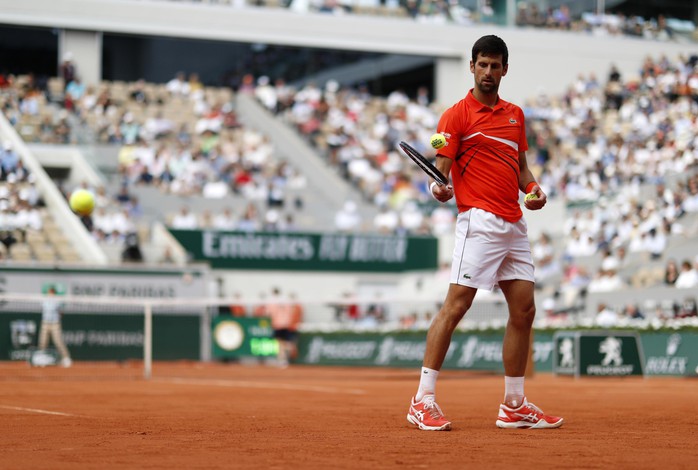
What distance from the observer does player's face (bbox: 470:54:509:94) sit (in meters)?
7.64

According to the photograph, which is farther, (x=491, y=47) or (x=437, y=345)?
(x=437, y=345)

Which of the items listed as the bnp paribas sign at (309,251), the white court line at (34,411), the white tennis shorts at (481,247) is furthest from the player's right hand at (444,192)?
the bnp paribas sign at (309,251)

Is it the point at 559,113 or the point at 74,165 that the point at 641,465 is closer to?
the point at 74,165

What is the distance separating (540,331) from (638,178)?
8965 millimetres

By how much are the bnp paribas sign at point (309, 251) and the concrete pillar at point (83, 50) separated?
10.4 metres

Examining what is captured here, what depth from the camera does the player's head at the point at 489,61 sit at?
7602 millimetres

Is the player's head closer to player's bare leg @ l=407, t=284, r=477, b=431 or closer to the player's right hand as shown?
the player's right hand

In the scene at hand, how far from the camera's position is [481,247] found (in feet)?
25.0

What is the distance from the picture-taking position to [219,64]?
4153 centimetres

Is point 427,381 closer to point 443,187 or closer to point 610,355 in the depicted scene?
point 443,187

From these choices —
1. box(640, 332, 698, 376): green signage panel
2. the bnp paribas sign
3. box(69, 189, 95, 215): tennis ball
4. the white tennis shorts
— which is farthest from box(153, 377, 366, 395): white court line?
the bnp paribas sign

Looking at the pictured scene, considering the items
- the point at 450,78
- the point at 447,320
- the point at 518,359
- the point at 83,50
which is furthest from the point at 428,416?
the point at 450,78

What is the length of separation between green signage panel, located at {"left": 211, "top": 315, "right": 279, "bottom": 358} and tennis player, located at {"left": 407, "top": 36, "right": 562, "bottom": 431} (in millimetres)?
18242

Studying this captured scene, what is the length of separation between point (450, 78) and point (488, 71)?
115 ft
